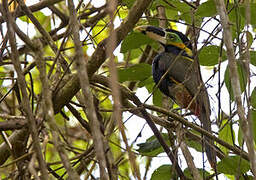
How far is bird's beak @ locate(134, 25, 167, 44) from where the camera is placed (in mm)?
3344

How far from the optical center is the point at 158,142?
104 inches

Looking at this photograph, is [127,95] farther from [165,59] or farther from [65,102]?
[165,59]

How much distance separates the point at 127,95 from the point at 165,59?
5.24ft

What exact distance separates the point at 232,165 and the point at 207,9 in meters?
0.74

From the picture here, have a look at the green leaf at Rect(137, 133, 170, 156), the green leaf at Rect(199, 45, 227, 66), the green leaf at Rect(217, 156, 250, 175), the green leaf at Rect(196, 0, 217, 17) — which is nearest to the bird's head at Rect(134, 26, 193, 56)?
the green leaf at Rect(199, 45, 227, 66)

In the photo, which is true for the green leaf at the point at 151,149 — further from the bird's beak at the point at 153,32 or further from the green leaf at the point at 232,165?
the bird's beak at the point at 153,32

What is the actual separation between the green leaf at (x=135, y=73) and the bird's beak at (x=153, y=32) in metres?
0.36

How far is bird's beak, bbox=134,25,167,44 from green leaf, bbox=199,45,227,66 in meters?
0.65

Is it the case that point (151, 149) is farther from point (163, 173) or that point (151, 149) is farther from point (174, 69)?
point (174, 69)

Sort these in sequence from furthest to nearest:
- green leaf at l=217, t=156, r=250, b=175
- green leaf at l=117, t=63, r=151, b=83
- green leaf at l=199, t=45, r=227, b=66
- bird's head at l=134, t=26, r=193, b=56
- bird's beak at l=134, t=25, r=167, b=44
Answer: bird's head at l=134, t=26, r=193, b=56
bird's beak at l=134, t=25, r=167, b=44
green leaf at l=117, t=63, r=151, b=83
green leaf at l=199, t=45, r=227, b=66
green leaf at l=217, t=156, r=250, b=175

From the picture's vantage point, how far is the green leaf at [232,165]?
227 centimetres

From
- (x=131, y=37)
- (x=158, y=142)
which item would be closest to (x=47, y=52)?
(x=131, y=37)

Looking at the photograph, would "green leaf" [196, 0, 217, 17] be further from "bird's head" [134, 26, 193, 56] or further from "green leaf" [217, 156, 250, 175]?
"bird's head" [134, 26, 193, 56]

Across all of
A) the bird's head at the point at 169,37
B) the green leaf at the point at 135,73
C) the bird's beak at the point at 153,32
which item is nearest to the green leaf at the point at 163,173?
the green leaf at the point at 135,73
